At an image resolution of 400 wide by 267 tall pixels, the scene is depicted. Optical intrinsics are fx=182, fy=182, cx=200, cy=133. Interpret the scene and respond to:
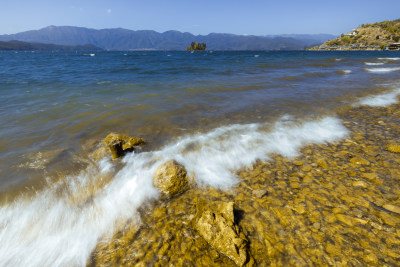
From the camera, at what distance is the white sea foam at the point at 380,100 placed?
29.6 ft

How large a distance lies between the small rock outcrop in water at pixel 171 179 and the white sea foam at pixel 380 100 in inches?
401

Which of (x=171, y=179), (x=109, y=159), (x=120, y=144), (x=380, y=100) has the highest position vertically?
(x=380, y=100)

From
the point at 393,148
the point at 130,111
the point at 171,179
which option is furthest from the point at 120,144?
the point at 393,148

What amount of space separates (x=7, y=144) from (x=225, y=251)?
25.2 feet

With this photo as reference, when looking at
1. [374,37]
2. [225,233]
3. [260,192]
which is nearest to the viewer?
[225,233]

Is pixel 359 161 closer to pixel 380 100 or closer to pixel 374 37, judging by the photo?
pixel 380 100

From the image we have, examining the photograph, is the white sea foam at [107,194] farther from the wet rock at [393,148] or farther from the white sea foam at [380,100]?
the white sea foam at [380,100]

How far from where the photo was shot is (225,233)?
A: 272 cm

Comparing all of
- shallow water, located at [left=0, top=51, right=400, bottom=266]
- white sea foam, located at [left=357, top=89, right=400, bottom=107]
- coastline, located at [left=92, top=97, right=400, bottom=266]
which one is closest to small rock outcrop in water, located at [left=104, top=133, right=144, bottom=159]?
shallow water, located at [left=0, top=51, right=400, bottom=266]

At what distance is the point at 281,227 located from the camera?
9.91 ft

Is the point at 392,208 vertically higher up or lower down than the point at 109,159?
higher up

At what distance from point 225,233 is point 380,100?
1200 cm

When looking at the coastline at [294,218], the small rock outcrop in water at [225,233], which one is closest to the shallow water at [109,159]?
the coastline at [294,218]

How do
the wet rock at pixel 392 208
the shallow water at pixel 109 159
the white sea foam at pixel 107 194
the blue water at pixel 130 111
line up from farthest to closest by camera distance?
the blue water at pixel 130 111
the shallow water at pixel 109 159
the wet rock at pixel 392 208
the white sea foam at pixel 107 194
